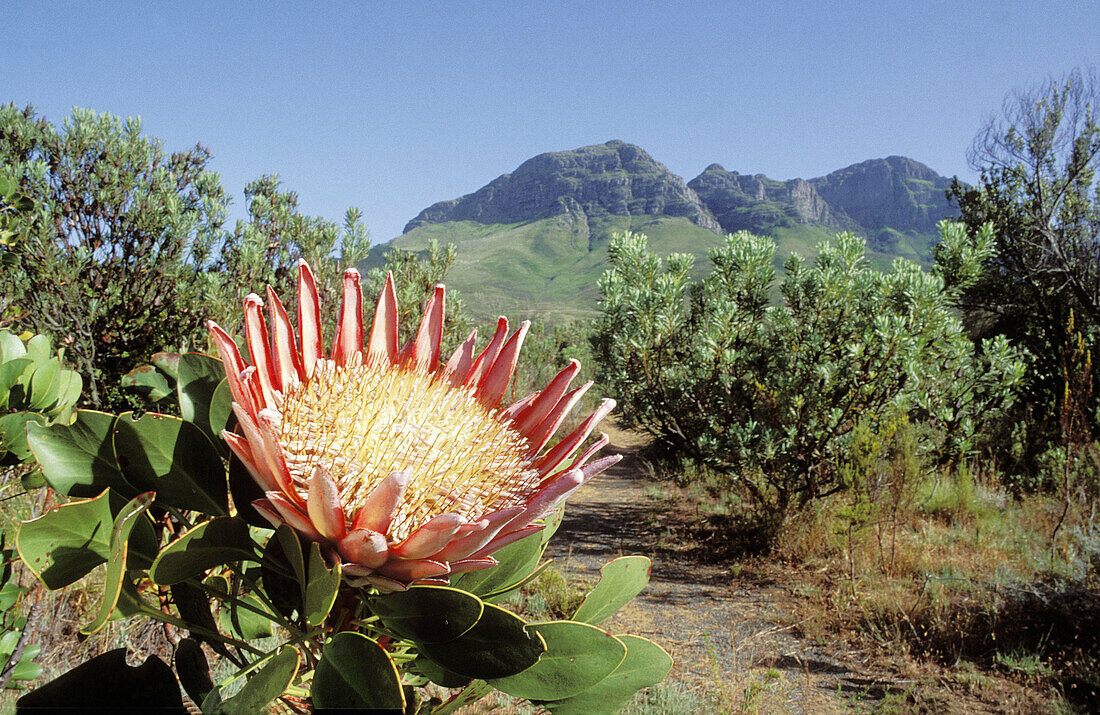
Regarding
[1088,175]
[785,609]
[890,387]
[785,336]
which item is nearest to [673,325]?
[785,336]

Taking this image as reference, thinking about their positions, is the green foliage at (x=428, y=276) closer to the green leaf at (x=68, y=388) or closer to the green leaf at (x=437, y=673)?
the green leaf at (x=68, y=388)

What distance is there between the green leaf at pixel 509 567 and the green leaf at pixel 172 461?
278mm

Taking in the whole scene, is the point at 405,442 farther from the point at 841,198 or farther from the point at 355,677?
the point at 841,198

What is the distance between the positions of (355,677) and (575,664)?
215 millimetres

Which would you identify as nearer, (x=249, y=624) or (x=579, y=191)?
(x=249, y=624)

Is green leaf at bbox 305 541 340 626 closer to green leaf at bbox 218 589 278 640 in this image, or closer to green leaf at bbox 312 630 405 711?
green leaf at bbox 312 630 405 711

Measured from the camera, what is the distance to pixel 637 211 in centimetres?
15938

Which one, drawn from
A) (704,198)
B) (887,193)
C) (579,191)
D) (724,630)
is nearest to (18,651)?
(724,630)

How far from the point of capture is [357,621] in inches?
24.0

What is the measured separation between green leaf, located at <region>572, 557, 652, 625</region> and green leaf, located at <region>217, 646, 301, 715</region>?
1.29 ft

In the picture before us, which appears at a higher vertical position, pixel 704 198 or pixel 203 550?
pixel 704 198

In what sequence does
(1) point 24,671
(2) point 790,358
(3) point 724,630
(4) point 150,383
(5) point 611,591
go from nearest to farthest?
(5) point 611,591 < (4) point 150,383 < (1) point 24,671 < (3) point 724,630 < (2) point 790,358

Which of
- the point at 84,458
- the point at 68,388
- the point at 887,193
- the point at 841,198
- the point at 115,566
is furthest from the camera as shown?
the point at 841,198

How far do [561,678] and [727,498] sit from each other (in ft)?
24.2
